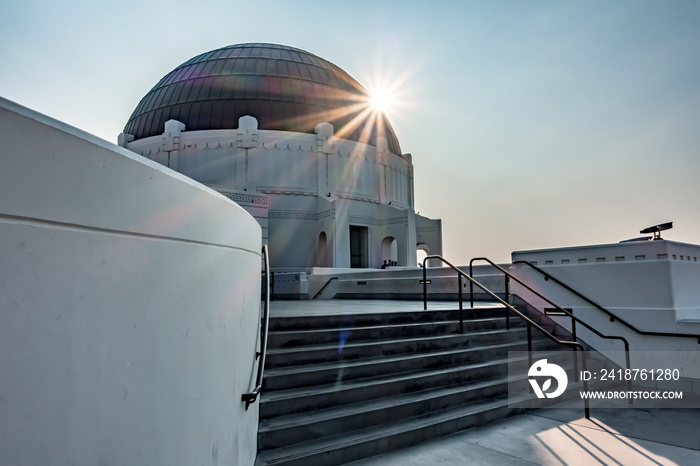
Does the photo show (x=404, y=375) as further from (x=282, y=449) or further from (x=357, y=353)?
(x=282, y=449)

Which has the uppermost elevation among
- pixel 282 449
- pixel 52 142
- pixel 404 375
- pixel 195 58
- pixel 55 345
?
pixel 195 58

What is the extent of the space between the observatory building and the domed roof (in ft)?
0.27

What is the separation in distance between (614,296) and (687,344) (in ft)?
3.90

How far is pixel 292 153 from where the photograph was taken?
88.6 feet

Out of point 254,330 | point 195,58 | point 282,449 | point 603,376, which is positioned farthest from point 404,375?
point 195,58

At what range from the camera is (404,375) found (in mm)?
5508

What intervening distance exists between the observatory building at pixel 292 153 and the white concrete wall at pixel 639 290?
17424mm

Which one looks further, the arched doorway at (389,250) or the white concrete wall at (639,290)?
the arched doorway at (389,250)

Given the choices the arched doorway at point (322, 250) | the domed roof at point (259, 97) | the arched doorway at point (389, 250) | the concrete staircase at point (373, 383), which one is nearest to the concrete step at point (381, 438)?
the concrete staircase at point (373, 383)

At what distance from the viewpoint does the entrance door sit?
1116 inches

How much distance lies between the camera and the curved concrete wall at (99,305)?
1.34 m

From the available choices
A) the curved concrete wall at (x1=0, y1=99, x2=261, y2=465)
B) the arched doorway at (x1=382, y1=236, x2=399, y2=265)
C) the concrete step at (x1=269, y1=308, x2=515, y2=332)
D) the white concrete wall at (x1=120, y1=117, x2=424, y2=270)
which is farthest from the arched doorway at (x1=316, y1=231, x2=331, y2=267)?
the curved concrete wall at (x1=0, y1=99, x2=261, y2=465)

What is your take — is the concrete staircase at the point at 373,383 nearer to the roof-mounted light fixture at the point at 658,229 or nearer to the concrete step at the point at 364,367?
the concrete step at the point at 364,367

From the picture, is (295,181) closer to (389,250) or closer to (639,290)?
(389,250)
